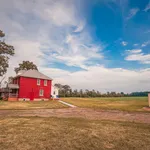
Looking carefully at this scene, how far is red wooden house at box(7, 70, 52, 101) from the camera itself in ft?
108

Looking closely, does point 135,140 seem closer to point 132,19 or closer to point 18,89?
point 132,19

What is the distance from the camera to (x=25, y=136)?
5785 mm

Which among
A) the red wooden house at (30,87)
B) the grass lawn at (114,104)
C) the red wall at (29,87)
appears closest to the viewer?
the grass lawn at (114,104)

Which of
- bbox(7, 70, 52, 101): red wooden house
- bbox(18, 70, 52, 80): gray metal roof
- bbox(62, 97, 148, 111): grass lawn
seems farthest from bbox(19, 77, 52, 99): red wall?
bbox(62, 97, 148, 111): grass lawn

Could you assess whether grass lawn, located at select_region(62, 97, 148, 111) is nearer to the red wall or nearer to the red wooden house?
the red wooden house

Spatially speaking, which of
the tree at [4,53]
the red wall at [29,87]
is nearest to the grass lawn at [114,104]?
the red wall at [29,87]

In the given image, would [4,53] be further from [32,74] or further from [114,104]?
[114,104]

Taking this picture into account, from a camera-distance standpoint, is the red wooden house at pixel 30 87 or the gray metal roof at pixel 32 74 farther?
the gray metal roof at pixel 32 74

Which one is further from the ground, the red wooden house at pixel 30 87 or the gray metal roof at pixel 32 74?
the gray metal roof at pixel 32 74

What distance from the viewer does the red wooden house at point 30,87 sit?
33.0 m

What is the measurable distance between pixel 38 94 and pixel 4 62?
12.5 m

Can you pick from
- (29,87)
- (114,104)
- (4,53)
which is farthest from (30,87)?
(114,104)

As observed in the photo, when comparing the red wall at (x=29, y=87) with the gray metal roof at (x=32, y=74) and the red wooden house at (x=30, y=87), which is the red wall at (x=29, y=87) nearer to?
the red wooden house at (x=30, y=87)

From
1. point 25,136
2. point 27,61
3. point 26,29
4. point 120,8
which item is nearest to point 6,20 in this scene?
point 26,29
